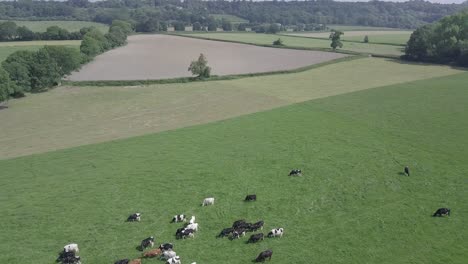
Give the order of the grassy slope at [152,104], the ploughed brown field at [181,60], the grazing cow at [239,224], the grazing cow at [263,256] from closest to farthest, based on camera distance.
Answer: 1. the grazing cow at [263,256]
2. the grazing cow at [239,224]
3. the grassy slope at [152,104]
4. the ploughed brown field at [181,60]

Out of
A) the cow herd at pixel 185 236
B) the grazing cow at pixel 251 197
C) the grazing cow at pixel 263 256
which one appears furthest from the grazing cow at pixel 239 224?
the grazing cow at pixel 251 197

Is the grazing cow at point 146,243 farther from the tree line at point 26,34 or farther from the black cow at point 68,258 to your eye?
the tree line at point 26,34

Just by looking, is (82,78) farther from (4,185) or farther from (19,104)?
(4,185)

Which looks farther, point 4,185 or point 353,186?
point 4,185

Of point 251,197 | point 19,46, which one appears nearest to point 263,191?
point 251,197

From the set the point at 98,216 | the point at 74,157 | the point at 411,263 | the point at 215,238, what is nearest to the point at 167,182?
the point at 98,216

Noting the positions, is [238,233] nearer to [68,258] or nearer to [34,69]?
[68,258]
